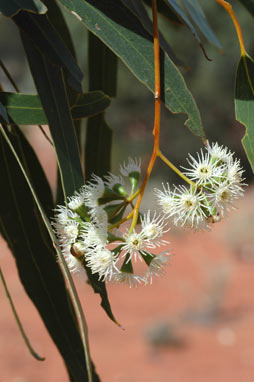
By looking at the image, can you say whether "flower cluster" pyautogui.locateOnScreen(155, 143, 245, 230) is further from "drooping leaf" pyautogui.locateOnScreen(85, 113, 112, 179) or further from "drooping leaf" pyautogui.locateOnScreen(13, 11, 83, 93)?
"drooping leaf" pyautogui.locateOnScreen(85, 113, 112, 179)

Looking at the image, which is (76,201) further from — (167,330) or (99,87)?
(167,330)

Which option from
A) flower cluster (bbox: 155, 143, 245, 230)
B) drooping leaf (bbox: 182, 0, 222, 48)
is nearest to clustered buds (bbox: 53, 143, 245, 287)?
flower cluster (bbox: 155, 143, 245, 230)

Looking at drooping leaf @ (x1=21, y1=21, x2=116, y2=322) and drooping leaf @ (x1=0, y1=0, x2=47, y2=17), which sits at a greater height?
drooping leaf @ (x1=0, y1=0, x2=47, y2=17)

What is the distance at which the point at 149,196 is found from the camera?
25.2 feet

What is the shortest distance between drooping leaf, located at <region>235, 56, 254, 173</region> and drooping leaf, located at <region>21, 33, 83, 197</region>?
183 mm

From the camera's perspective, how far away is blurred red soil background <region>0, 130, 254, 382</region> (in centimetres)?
459

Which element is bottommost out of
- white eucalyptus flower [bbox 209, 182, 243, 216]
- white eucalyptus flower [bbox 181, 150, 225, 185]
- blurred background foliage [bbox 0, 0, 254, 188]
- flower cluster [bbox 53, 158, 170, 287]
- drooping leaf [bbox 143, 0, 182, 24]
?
blurred background foliage [bbox 0, 0, 254, 188]

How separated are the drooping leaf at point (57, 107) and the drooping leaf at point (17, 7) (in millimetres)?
90

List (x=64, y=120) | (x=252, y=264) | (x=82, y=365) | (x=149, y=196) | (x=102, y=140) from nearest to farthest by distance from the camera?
(x=64, y=120) < (x=82, y=365) < (x=102, y=140) < (x=252, y=264) < (x=149, y=196)

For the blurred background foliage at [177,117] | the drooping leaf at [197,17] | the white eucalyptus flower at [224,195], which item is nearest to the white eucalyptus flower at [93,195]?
the white eucalyptus flower at [224,195]

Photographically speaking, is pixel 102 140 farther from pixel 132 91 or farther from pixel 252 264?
pixel 132 91

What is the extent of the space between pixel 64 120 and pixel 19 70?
10.4m

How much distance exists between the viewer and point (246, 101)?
0.77m

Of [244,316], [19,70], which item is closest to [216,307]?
[244,316]
